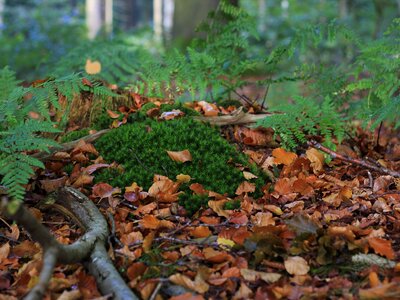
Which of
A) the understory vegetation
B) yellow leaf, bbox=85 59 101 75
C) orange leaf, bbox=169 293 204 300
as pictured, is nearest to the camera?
orange leaf, bbox=169 293 204 300

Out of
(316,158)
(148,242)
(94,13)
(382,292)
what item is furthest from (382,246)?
(94,13)

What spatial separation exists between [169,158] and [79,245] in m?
1.05

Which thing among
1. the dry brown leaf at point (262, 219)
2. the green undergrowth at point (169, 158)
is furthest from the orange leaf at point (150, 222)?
the dry brown leaf at point (262, 219)

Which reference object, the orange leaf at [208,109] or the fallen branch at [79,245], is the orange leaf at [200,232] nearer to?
the fallen branch at [79,245]

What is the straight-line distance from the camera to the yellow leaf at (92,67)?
16.6ft

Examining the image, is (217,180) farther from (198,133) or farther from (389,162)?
(389,162)

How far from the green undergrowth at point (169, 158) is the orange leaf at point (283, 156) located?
0.21 meters

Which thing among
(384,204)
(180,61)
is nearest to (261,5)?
(180,61)

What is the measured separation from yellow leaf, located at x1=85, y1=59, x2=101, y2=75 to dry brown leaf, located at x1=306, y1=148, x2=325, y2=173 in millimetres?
2850

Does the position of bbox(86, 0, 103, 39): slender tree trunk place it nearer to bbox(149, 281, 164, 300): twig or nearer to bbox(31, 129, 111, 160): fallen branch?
bbox(31, 129, 111, 160): fallen branch

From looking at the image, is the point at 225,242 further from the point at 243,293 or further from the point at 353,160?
the point at 353,160

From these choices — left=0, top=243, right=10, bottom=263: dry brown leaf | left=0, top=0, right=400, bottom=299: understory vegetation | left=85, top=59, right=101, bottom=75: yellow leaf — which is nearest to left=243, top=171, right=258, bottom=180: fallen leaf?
left=0, top=0, right=400, bottom=299: understory vegetation

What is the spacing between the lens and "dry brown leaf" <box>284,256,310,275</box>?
2.13m

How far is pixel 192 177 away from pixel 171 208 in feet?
1.05
